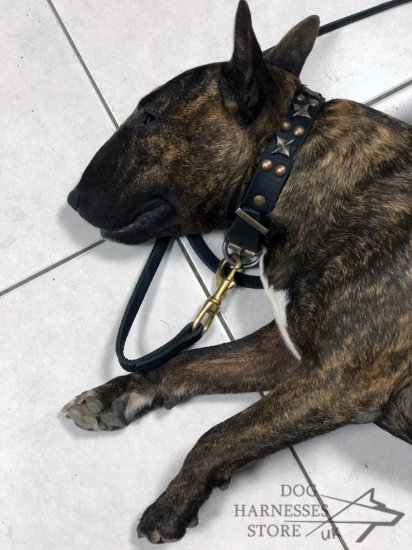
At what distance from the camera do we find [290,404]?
5.10 feet

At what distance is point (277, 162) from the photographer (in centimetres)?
148

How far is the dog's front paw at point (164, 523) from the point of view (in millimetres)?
1715

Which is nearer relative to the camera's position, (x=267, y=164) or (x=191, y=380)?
(x=267, y=164)

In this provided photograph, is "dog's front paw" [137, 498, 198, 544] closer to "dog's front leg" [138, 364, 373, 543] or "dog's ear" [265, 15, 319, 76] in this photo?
"dog's front leg" [138, 364, 373, 543]

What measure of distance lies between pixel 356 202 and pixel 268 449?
0.65m

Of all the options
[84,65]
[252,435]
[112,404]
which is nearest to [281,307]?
[252,435]

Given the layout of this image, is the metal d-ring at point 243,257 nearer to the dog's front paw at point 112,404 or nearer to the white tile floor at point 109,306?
the white tile floor at point 109,306

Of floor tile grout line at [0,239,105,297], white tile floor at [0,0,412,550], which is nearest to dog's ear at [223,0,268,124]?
white tile floor at [0,0,412,550]

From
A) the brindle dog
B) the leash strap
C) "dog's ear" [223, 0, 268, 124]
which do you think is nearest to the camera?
"dog's ear" [223, 0, 268, 124]

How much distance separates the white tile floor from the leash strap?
0.11m

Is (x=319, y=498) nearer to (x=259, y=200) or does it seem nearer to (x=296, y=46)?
(x=259, y=200)

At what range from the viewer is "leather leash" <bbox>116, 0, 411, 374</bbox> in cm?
148

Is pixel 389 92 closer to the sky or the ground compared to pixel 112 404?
closer to the sky

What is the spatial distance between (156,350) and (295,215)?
0.58m
